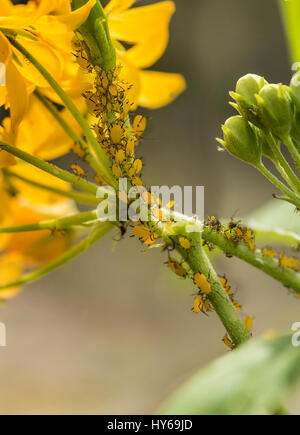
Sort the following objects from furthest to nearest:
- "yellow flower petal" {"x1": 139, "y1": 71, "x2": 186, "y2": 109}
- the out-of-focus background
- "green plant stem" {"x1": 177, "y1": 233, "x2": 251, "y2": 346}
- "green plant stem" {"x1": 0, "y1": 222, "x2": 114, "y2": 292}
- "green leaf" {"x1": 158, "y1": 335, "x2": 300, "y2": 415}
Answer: the out-of-focus background < "yellow flower petal" {"x1": 139, "y1": 71, "x2": 186, "y2": 109} < "green plant stem" {"x1": 0, "y1": 222, "x2": 114, "y2": 292} < "green plant stem" {"x1": 177, "y1": 233, "x2": 251, "y2": 346} < "green leaf" {"x1": 158, "y1": 335, "x2": 300, "y2": 415}

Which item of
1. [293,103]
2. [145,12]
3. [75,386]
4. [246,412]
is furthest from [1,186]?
[75,386]

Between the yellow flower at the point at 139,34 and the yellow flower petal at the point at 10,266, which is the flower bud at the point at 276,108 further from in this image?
the yellow flower petal at the point at 10,266

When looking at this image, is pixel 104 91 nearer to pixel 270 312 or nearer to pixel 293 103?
pixel 293 103

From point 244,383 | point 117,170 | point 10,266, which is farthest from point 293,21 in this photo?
point 10,266

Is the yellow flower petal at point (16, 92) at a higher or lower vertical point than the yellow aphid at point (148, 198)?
higher

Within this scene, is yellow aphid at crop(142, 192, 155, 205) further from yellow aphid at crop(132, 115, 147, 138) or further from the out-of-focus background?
the out-of-focus background

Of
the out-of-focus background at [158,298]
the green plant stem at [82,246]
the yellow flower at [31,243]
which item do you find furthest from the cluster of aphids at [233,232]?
the out-of-focus background at [158,298]

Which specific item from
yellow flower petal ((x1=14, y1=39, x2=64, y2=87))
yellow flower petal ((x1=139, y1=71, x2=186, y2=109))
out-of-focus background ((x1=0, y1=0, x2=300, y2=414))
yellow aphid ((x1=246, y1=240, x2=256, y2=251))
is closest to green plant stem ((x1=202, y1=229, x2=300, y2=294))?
yellow aphid ((x1=246, y1=240, x2=256, y2=251))

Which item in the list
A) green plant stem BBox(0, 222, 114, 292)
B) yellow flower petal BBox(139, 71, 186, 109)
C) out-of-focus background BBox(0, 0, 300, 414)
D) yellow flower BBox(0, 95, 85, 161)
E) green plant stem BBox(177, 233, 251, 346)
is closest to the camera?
green plant stem BBox(177, 233, 251, 346)
